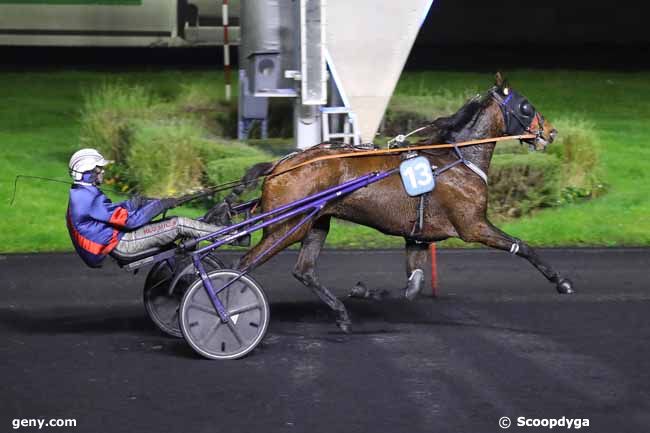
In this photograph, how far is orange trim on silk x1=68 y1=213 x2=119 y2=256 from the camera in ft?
23.2

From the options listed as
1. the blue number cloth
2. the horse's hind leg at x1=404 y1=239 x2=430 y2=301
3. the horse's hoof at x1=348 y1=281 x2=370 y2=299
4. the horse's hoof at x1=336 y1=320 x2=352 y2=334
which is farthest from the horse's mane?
the horse's hoof at x1=336 y1=320 x2=352 y2=334

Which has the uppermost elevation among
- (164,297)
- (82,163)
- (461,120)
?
(461,120)

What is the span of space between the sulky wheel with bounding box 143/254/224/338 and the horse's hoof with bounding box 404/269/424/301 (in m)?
1.49

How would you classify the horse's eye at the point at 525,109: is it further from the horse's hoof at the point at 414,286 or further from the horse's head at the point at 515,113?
the horse's hoof at the point at 414,286

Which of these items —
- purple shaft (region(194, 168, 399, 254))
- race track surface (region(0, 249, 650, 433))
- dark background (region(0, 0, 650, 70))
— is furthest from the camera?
dark background (region(0, 0, 650, 70))

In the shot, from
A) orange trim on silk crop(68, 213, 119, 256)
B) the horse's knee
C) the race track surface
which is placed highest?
orange trim on silk crop(68, 213, 119, 256)

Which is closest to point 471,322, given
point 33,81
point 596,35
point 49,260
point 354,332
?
point 354,332

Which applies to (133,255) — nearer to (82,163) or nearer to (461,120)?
(82,163)

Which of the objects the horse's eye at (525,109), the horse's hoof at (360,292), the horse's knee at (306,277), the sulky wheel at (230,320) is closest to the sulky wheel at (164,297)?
the sulky wheel at (230,320)

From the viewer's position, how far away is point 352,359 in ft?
23.6

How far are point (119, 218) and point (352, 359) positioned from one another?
5.62ft

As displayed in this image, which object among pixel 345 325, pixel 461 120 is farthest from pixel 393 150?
pixel 345 325

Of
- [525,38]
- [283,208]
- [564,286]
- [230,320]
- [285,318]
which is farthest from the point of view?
→ [525,38]

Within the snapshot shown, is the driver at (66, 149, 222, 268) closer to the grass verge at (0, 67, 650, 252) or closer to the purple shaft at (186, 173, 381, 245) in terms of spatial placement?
the purple shaft at (186, 173, 381, 245)
